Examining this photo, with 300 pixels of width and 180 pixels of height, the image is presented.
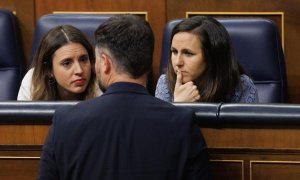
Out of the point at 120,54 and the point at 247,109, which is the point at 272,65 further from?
the point at 120,54

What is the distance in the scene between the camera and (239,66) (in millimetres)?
1871

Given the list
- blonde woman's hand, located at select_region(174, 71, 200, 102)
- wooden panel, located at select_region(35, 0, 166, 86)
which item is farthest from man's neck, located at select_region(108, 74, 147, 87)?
wooden panel, located at select_region(35, 0, 166, 86)

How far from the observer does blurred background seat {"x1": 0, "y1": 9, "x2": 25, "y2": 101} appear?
221 cm

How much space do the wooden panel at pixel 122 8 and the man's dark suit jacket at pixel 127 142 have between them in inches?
44.7

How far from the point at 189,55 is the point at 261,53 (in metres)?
0.25

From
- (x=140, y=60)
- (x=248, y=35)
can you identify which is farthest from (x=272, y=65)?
(x=140, y=60)

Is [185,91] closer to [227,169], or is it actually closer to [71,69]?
[71,69]

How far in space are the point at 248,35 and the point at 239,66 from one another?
0.15m

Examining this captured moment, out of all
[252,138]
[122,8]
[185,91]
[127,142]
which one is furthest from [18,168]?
[122,8]

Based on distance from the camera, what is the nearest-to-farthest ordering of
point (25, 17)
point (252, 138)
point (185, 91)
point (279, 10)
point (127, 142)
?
1. point (127, 142)
2. point (252, 138)
3. point (185, 91)
4. point (279, 10)
5. point (25, 17)

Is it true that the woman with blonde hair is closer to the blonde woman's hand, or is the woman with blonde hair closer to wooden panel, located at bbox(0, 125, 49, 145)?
the blonde woman's hand

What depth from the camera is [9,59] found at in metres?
2.23

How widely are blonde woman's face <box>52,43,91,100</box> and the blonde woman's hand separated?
9.2 inches

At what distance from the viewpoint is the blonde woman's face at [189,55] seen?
5.97 feet
